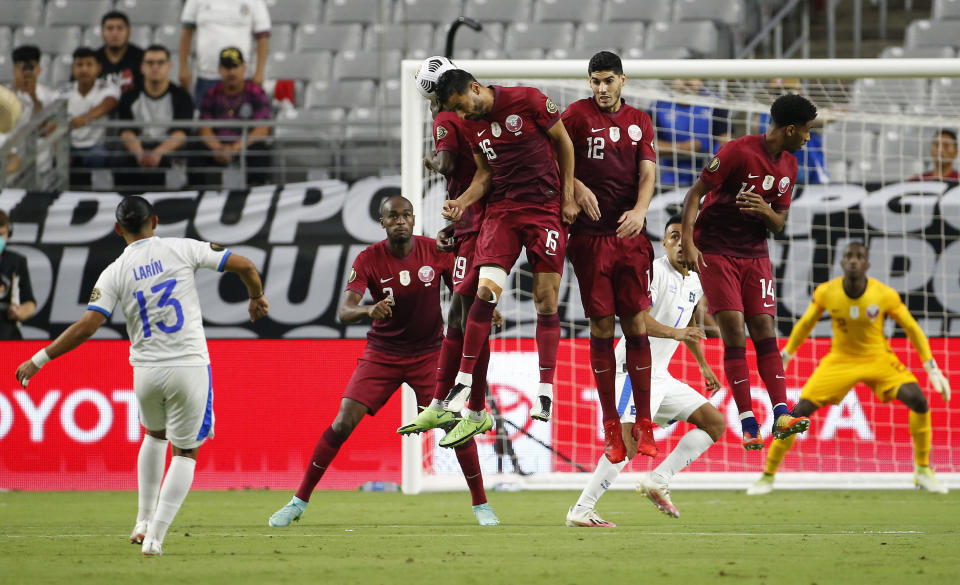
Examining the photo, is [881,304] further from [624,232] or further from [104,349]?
[104,349]

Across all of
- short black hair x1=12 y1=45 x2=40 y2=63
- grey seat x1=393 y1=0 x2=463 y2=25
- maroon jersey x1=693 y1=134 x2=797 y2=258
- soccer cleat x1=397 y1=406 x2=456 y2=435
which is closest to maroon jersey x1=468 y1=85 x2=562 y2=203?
maroon jersey x1=693 y1=134 x2=797 y2=258

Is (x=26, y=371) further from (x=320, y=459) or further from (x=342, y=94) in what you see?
(x=342, y=94)

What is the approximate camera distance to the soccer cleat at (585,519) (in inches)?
337

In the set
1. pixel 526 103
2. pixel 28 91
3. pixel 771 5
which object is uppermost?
pixel 771 5

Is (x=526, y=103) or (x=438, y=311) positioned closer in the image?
(x=526, y=103)

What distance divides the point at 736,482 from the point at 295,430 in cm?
446

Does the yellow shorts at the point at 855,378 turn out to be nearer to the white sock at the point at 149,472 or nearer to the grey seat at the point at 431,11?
the white sock at the point at 149,472

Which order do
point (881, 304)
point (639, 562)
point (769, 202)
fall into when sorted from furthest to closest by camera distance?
point (881, 304)
point (769, 202)
point (639, 562)

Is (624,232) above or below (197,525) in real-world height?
above

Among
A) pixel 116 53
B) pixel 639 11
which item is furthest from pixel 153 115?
pixel 639 11

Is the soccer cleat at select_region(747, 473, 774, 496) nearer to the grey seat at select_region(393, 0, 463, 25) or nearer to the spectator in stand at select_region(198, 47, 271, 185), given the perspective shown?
the spectator in stand at select_region(198, 47, 271, 185)

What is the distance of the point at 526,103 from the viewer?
7387 millimetres

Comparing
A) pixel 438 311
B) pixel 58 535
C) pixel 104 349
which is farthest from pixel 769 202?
pixel 104 349

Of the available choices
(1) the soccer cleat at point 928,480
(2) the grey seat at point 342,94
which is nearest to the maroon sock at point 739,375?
(1) the soccer cleat at point 928,480
